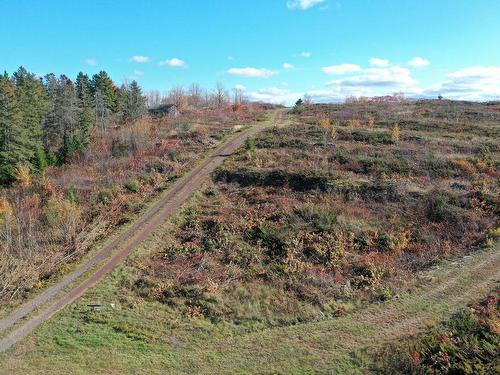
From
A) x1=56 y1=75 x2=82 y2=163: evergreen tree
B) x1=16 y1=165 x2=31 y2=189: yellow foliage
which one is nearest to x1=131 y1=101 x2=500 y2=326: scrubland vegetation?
x1=16 y1=165 x2=31 y2=189: yellow foliage

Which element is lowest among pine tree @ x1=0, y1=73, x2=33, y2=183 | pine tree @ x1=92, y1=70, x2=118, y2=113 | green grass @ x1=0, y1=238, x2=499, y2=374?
green grass @ x1=0, y1=238, x2=499, y2=374

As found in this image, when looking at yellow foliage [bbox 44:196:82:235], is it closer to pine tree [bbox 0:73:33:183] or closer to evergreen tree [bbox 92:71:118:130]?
pine tree [bbox 0:73:33:183]

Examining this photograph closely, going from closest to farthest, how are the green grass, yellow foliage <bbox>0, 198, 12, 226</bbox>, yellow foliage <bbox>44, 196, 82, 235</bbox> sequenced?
the green grass < yellow foliage <bbox>0, 198, 12, 226</bbox> < yellow foliage <bbox>44, 196, 82, 235</bbox>

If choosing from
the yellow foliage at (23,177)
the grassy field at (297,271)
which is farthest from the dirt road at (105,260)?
the yellow foliage at (23,177)

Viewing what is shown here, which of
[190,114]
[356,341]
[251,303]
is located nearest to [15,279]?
[251,303]

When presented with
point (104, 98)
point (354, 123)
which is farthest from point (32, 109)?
point (354, 123)

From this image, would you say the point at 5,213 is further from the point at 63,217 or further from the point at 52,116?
the point at 52,116

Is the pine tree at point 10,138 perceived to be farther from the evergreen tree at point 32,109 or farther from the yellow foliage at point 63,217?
the yellow foliage at point 63,217
